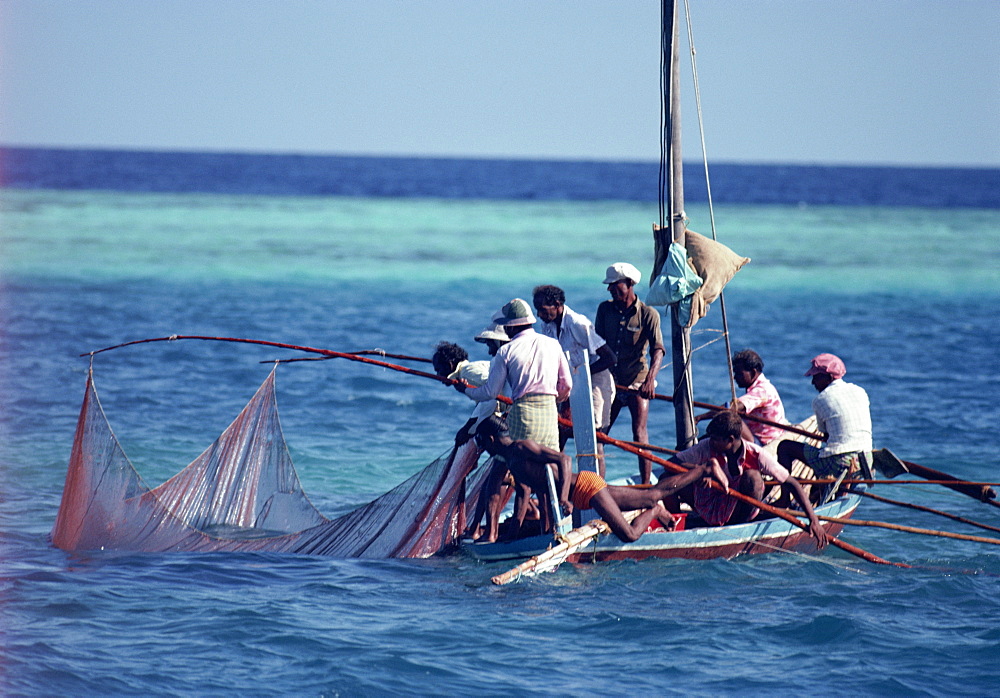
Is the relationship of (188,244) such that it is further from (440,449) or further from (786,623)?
(786,623)

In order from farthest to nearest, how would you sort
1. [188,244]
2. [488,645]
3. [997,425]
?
[188,244], [997,425], [488,645]

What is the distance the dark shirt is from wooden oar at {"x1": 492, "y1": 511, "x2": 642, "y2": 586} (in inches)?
66.2

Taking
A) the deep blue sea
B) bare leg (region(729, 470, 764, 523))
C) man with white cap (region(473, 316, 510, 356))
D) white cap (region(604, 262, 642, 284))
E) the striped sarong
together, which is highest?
white cap (region(604, 262, 642, 284))

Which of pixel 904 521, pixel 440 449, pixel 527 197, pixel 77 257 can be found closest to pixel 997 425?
pixel 904 521

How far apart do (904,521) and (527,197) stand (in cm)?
6330

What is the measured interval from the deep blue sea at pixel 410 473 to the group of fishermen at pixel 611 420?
0.59m

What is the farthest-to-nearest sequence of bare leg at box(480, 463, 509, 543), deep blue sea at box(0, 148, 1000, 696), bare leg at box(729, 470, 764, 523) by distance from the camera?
bare leg at box(480, 463, 509, 543), bare leg at box(729, 470, 764, 523), deep blue sea at box(0, 148, 1000, 696)

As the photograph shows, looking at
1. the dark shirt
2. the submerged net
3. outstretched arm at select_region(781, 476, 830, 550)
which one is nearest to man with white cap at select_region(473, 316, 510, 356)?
the dark shirt

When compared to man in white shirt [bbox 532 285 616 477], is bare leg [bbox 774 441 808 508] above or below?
below

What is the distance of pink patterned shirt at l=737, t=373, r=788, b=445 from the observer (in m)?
9.08

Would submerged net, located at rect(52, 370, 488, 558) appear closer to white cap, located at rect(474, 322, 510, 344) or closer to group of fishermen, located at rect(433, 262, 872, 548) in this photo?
group of fishermen, located at rect(433, 262, 872, 548)

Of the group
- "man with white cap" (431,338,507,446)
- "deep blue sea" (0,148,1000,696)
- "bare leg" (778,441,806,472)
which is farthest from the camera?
"bare leg" (778,441,806,472)

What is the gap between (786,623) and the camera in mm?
7812

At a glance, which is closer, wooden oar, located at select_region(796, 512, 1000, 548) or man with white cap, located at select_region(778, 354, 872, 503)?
wooden oar, located at select_region(796, 512, 1000, 548)
